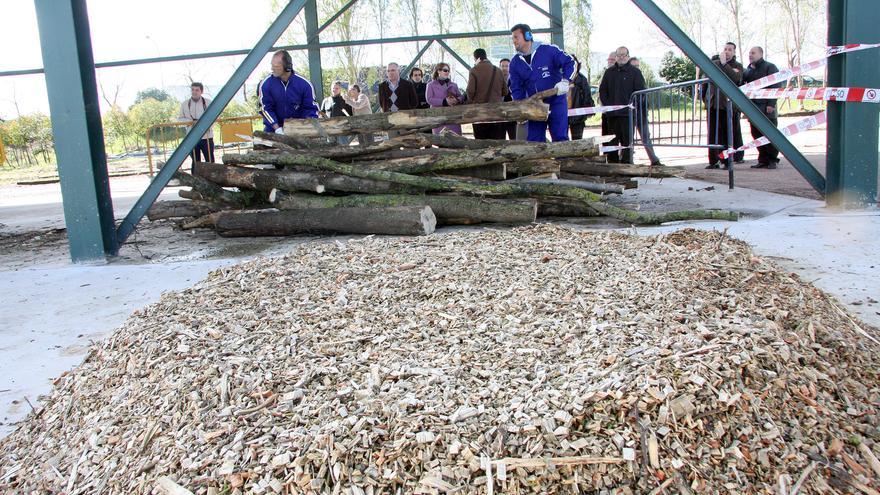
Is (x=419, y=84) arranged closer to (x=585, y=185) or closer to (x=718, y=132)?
(x=718, y=132)

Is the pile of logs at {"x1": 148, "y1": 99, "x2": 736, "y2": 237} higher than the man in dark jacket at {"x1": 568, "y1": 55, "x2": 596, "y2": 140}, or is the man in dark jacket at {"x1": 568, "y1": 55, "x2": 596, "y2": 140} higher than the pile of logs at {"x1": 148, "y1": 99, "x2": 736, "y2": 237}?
the man in dark jacket at {"x1": 568, "y1": 55, "x2": 596, "y2": 140}

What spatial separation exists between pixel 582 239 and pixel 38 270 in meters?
4.67

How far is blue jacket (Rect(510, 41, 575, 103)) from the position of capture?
8.52 metres

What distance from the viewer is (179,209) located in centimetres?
812

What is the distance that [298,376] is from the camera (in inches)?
110

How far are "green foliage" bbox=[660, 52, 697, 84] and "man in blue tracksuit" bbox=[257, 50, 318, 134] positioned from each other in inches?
953

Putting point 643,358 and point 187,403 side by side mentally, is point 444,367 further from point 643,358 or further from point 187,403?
point 187,403

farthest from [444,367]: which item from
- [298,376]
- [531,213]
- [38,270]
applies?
[38,270]

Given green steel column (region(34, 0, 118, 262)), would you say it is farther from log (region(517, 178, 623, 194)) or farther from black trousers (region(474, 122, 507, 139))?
black trousers (region(474, 122, 507, 139))

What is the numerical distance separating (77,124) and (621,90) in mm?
7894

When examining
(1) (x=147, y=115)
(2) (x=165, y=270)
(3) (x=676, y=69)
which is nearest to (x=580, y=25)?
(3) (x=676, y=69)

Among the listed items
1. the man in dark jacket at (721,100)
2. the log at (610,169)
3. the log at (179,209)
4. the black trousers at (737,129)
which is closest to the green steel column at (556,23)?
the man in dark jacket at (721,100)

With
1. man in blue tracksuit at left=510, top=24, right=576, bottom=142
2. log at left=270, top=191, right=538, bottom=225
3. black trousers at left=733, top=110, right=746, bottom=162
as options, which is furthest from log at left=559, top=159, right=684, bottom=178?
black trousers at left=733, top=110, right=746, bottom=162

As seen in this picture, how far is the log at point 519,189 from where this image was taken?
644 centimetres
